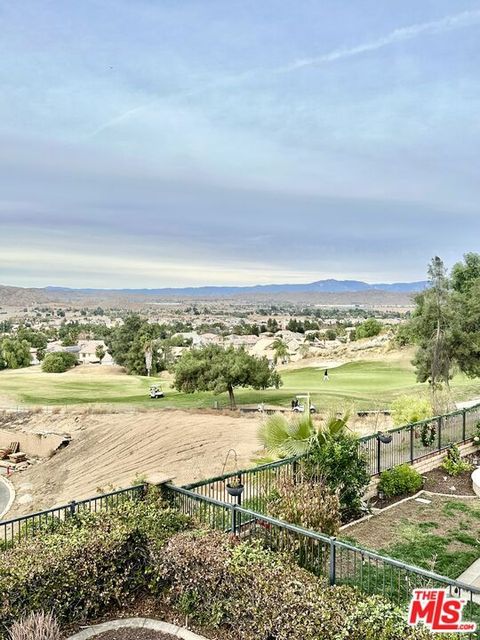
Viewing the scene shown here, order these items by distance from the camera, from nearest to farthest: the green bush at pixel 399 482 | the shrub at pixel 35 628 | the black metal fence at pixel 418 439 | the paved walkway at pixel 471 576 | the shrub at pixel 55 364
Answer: the shrub at pixel 35 628 < the paved walkway at pixel 471 576 < the green bush at pixel 399 482 < the black metal fence at pixel 418 439 < the shrub at pixel 55 364

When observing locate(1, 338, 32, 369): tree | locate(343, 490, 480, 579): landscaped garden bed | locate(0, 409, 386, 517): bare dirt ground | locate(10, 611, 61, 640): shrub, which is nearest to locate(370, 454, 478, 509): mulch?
locate(343, 490, 480, 579): landscaped garden bed

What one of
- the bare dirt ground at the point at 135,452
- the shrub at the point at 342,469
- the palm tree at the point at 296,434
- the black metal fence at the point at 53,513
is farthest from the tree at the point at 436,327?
the black metal fence at the point at 53,513

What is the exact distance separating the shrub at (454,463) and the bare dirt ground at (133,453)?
892 cm

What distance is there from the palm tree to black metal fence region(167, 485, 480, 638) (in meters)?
1.90

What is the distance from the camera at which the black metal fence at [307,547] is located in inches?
233

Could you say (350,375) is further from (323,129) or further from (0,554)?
(0,554)

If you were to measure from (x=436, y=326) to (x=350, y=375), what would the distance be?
23.1 metres

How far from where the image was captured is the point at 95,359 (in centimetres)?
8756

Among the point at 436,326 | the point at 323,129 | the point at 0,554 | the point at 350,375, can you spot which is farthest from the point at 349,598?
the point at 350,375

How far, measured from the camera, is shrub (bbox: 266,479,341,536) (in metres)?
7.10

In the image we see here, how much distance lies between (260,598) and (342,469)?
4653mm

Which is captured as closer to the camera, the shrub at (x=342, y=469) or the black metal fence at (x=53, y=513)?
the black metal fence at (x=53, y=513)

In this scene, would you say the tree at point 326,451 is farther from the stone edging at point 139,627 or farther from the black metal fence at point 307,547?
the stone edging at point 139,627

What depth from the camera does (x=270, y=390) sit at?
4009 cm
